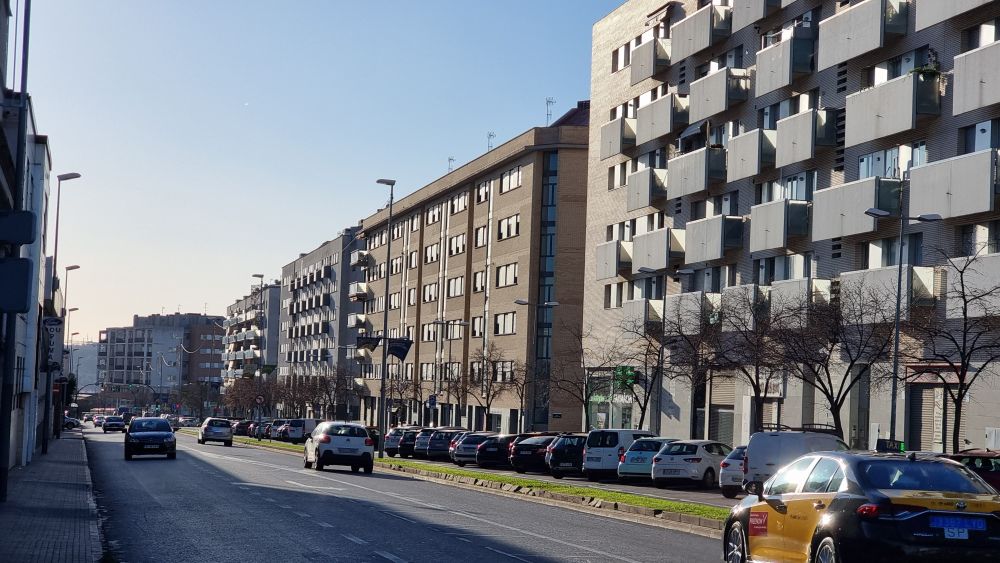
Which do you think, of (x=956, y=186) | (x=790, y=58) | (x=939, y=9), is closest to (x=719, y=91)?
(x=790, y=58)

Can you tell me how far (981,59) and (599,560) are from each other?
25.2 m

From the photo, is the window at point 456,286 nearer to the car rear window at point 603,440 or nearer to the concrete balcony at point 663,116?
the concrete balcony at point 663,116

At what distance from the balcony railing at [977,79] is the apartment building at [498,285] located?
31.6 metres

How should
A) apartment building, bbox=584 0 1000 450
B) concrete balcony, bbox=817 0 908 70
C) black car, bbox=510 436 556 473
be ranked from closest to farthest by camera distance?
apartment building, bbox=584 0 1000 450 → concrete balcony, bbox=817 0 908 70 → black car, bbox=510 436 556 473

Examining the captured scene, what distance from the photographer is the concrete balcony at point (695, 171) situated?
52.6 meters

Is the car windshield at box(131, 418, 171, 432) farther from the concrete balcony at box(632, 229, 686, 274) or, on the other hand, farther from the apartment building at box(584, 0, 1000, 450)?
the apartment building at box(584, 0, 1000, 450)

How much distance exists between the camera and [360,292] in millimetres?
119188

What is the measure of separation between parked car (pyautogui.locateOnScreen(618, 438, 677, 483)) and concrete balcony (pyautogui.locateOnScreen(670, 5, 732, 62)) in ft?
65.5

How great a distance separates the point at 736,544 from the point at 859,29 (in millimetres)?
31049

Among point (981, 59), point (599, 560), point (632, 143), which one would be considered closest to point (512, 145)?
A: point (632, 143)

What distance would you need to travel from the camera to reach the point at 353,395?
382ft

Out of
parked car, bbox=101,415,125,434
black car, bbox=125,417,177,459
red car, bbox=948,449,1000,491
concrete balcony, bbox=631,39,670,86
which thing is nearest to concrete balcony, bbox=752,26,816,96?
concrete balcony, bbox=631,39,670,86

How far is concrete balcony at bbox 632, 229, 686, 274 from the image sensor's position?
182 feet

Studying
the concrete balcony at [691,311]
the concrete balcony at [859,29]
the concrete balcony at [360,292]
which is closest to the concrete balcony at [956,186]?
the concrete balcony at [859,29]
